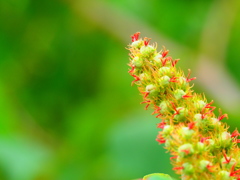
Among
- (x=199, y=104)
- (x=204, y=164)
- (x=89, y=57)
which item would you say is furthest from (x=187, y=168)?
(x=89, y=57)

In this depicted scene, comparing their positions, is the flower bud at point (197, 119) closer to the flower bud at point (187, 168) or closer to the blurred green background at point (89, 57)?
the flower bud at point (187, 168)

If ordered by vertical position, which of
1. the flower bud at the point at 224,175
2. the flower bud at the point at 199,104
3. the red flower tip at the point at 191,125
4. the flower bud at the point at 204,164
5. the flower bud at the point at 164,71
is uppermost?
the flower bud at the point at 164,71

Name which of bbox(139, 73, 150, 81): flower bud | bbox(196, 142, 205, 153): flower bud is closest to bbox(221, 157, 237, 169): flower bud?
bbox(196, 142, 205, 153): flower bud

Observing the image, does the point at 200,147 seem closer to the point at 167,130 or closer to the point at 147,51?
the point at 167,130

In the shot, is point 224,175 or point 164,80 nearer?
point 224,175

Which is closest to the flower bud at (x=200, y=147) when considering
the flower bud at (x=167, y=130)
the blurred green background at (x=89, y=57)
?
the flower bud at (x=167, y=130)

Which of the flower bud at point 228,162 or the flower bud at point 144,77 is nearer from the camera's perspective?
the flower bud at point 228,162

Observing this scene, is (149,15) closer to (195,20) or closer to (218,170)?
(195,20)

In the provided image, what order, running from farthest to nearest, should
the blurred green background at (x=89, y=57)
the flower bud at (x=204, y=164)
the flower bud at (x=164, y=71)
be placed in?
the blurred green background at (x=89, y=57)
the flower bud at (x=164, y=71)
the flower bud at (x=204, y=164)
